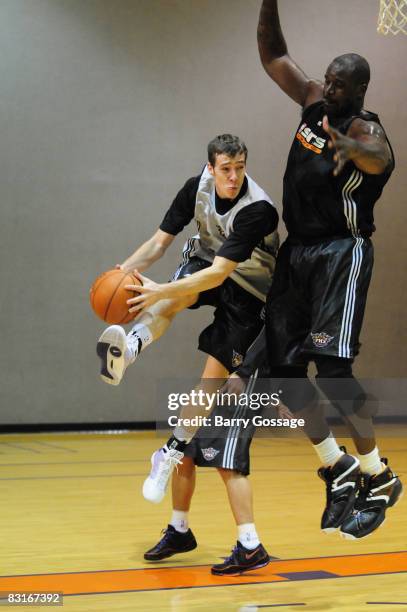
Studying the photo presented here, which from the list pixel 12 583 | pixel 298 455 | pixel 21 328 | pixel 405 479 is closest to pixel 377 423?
pixel 298 455

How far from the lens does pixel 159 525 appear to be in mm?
5953

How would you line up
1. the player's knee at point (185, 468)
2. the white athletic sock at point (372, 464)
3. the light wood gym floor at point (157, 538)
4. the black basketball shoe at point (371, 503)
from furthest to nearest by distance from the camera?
the player's knee at point (185, 468) → the white athletic sock at point (372, 464) → the black basketball shoe at point (371, 503) → the light wood gym floor at point (157, 538)

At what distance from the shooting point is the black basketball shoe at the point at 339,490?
4441 millimetres

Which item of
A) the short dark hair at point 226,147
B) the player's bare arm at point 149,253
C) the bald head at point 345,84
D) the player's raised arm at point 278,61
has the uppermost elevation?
the player's raised arm at point 278,61

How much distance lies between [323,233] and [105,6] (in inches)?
247

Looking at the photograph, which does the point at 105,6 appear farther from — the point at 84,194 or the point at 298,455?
the point at 298,455

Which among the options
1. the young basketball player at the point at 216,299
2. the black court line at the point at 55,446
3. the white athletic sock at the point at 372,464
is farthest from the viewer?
the black court line at the point at 55,446

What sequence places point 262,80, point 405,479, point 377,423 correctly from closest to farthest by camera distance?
point 405,479 → point 262,80 → point 377,423

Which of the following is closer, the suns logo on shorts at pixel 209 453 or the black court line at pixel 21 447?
the suns logo on shorts at pixel 209 453

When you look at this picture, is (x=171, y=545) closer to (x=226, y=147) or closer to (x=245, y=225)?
(x=245, y=225)

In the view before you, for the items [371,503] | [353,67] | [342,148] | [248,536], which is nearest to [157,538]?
[248,536]

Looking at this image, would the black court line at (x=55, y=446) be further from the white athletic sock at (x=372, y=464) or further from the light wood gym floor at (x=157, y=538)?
the white athletic sock at (x=372, y=464)

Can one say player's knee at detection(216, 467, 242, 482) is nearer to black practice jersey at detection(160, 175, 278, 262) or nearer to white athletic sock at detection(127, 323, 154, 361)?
white athletic sock at detection(127, 323, 154, 361)

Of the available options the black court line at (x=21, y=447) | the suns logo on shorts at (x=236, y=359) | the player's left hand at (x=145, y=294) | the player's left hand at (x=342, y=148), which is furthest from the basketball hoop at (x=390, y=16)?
the black court line at (x=21, y=447)
